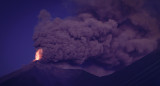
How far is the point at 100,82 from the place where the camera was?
323 inches

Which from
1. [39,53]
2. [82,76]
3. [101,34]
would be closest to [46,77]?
[39,53]

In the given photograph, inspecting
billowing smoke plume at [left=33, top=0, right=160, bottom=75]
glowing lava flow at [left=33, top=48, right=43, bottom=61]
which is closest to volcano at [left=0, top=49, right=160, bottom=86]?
glowing lava flow at [left=33, top=48, right=43, bottom=61]

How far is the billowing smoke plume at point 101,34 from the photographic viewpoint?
7203mm

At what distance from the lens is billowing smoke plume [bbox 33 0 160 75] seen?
7.20m

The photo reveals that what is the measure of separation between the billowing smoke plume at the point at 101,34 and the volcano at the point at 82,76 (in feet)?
1.70

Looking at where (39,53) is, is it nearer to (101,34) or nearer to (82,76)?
(82,76)

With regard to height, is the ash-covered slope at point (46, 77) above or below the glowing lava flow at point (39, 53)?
below

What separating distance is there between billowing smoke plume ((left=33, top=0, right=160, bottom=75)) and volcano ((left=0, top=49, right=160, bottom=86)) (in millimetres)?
519

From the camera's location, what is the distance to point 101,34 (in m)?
8.27

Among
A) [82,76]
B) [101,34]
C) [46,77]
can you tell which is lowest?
[82,76]

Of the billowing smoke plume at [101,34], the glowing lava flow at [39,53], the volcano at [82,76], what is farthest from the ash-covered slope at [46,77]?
the billowing smoke plume at [101,34]

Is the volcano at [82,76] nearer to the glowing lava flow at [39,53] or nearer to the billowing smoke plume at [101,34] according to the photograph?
the glowing lava flow at [39,53]

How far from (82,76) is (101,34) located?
111 inches

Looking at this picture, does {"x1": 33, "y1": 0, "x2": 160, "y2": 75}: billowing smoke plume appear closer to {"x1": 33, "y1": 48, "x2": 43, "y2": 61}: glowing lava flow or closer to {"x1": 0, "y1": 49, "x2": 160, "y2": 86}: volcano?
{"x1": 33, "y1": 48, "x2": 43, "y2": 61}: glowing lava flow
